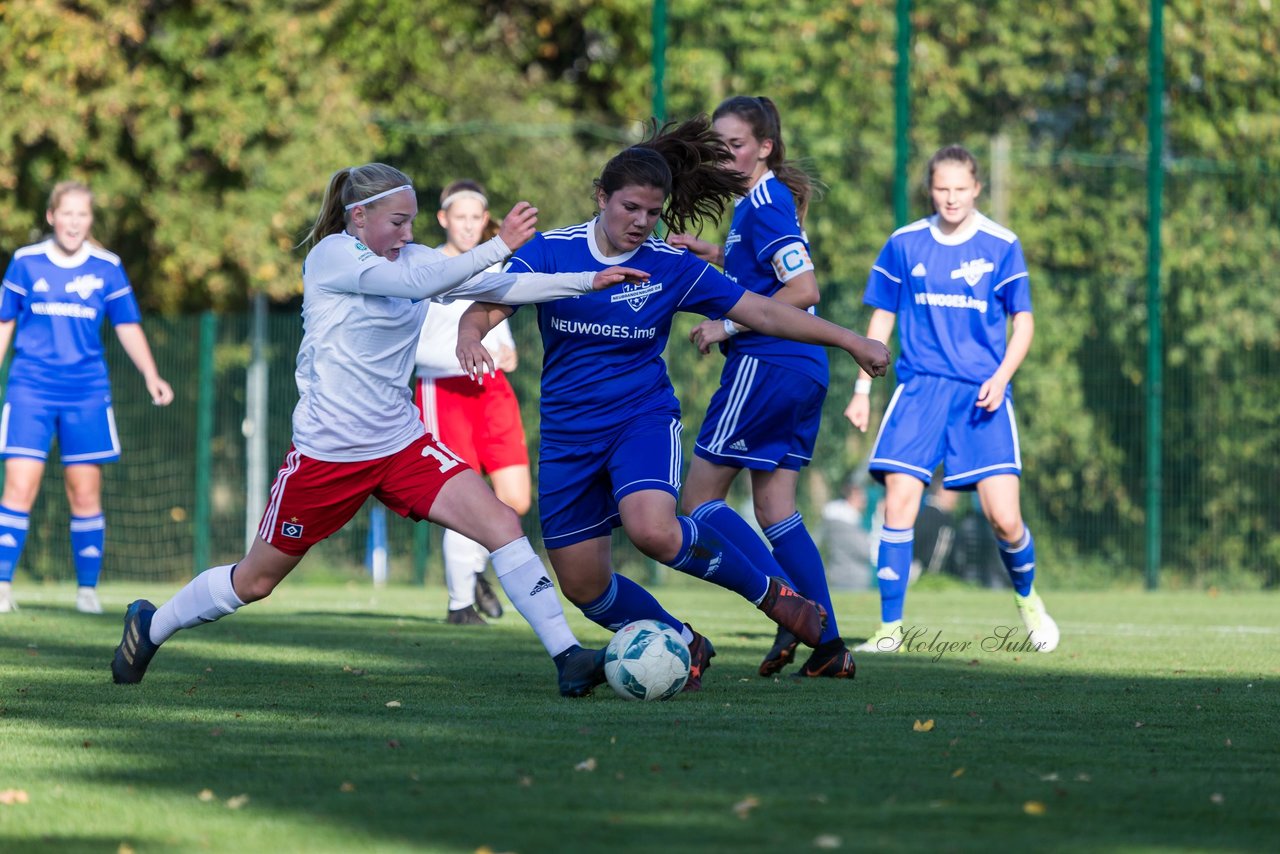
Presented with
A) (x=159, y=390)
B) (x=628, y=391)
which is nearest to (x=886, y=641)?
(x=628, y=391)

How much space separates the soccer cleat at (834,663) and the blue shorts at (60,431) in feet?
16.2

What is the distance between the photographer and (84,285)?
10.0 m

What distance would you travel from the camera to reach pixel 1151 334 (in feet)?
48.1

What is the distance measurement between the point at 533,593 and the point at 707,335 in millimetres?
1279

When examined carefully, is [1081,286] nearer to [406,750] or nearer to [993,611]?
[993,611]

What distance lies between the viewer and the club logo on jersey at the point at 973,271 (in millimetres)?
8094

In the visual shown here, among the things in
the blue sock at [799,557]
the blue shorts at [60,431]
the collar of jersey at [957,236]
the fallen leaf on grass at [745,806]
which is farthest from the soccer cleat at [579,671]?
the blue shorts at [60,431]

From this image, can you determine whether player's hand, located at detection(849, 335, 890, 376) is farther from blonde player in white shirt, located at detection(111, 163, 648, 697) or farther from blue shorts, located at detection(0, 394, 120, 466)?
blue shorts, located at detection(0, 394, 120, 466)

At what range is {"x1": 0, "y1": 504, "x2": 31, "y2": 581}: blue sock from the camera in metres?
10.0

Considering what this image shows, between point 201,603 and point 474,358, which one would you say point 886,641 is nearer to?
point 474,358

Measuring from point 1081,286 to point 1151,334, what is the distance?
119 centimetres

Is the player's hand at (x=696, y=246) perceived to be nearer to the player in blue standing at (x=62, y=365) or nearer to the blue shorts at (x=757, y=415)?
the blue shorts at (x=757, y=415)

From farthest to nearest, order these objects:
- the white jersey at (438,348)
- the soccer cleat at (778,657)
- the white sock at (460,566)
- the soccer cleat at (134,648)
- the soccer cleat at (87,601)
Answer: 1. the soccer cleat at (87,601)
2. the white sock at (460,566)
3. the white jersey at (438,348)
4. the soccer cleat at (778,657)
5. the soccer cleat at (134,648)

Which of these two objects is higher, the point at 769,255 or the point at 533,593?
the point at 769,255
